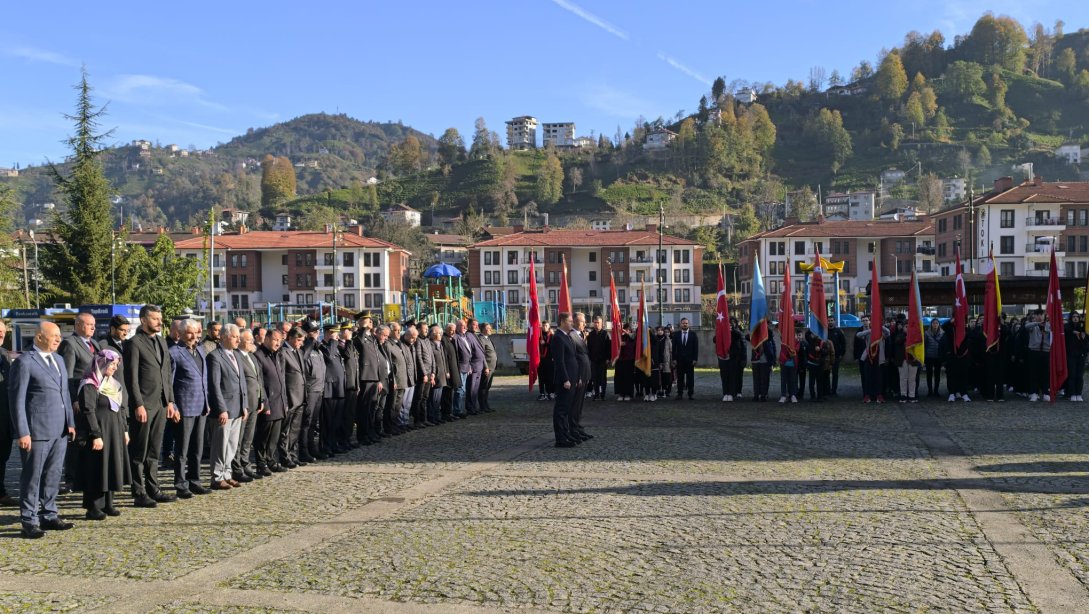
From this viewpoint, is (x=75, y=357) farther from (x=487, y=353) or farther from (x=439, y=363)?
(x=487, y=353)

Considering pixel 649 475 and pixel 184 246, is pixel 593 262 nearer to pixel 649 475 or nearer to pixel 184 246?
pixel 184 246

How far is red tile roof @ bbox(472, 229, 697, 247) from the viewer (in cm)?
9775

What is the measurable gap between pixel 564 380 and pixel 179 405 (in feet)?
17.6

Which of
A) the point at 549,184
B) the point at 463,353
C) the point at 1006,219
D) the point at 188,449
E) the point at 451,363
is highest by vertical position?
the point at 549,184

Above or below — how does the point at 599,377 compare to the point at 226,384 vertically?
below

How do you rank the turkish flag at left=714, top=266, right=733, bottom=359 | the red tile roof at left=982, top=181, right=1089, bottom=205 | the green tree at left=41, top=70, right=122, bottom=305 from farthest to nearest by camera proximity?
1. the red tile roof at left=982, top=181, right=1089, bottom=205
2. the green tree at left=41, top=70, right=122, bottom=305
3. the turkish flag at left=714, top=266, right=733, bottom=359

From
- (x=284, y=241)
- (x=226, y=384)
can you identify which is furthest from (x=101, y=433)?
(x=284, y=241)

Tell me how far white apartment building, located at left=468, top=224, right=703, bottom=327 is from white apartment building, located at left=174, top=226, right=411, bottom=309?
33.1ft

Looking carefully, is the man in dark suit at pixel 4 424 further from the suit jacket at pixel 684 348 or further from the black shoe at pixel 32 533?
the suit jacket at pixel 684 348

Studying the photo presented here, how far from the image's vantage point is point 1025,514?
864 centimetres

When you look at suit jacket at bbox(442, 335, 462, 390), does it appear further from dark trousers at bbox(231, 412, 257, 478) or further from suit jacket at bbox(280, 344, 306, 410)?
dark trousers at bbox(231, 412, 257, 478)

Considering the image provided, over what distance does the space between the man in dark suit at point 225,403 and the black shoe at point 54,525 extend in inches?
83.2

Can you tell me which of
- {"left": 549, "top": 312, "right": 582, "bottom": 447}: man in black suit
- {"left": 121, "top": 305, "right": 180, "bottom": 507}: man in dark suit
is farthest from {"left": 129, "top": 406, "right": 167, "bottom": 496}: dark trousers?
{"left": 549, "top": 312, "right": 582, "bottom": 447}: man in black suit

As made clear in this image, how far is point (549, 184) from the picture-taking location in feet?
572
